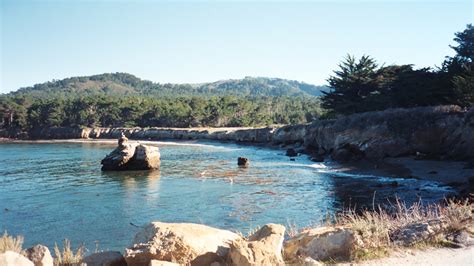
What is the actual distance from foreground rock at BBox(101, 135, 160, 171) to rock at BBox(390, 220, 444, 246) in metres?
37.4

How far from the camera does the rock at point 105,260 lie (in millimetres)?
8305

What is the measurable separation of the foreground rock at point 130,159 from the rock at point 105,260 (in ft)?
121

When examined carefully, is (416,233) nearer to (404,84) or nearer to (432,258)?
(432,258)

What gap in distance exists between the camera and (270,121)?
380ft

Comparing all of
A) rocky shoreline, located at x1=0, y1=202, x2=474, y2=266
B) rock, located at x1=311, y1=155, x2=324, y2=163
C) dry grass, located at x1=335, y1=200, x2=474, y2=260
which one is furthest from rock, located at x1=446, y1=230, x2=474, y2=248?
rock, located at x1=311, y1=155, x2=324, y2=163

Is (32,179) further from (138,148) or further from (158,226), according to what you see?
(158,226)

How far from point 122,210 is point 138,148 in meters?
21.7

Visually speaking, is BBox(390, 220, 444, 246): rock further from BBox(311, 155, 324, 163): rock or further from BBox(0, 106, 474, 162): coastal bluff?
BBox(311, 155, 324, 163): rock

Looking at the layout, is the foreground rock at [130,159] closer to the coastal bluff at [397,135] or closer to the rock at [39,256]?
→ the coastal bluff at [397,135]

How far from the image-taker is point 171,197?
95.6 feet

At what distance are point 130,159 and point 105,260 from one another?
3801 cm

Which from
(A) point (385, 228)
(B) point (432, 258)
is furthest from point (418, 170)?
(B) point (432, 258)

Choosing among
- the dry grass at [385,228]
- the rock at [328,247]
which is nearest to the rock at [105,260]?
the rock at [328,247]

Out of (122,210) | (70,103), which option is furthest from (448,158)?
(70,103)
